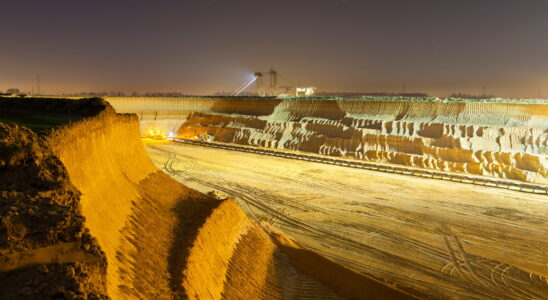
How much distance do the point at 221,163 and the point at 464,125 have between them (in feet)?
62.6

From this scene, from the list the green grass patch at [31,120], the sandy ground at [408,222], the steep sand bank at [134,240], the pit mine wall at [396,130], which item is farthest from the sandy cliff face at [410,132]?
the green grass patch at [31,120]

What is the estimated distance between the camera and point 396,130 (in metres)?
28.7

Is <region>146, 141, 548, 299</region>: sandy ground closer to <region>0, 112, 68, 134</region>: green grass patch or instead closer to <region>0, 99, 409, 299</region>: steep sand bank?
<region>0, 99, 409, 299</region>: steep sand bank

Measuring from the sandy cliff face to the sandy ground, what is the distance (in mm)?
5453

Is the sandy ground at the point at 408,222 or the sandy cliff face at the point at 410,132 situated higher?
the sandy cliff face at the point at 410,132

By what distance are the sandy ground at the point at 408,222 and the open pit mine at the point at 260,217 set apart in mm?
A: 71

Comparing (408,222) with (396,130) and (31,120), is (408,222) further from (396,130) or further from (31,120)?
(396,130)

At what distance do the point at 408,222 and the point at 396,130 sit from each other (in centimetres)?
1701

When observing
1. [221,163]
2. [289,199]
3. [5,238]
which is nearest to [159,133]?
[221,163]

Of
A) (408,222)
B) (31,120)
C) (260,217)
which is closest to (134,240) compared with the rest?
(31,120)

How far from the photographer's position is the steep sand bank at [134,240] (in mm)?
3758

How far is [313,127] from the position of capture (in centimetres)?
3256

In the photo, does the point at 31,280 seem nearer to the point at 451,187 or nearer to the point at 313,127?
the point at 451,187

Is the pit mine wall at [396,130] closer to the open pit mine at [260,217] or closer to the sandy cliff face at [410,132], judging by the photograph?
the sandy cliff face at [410,132]
